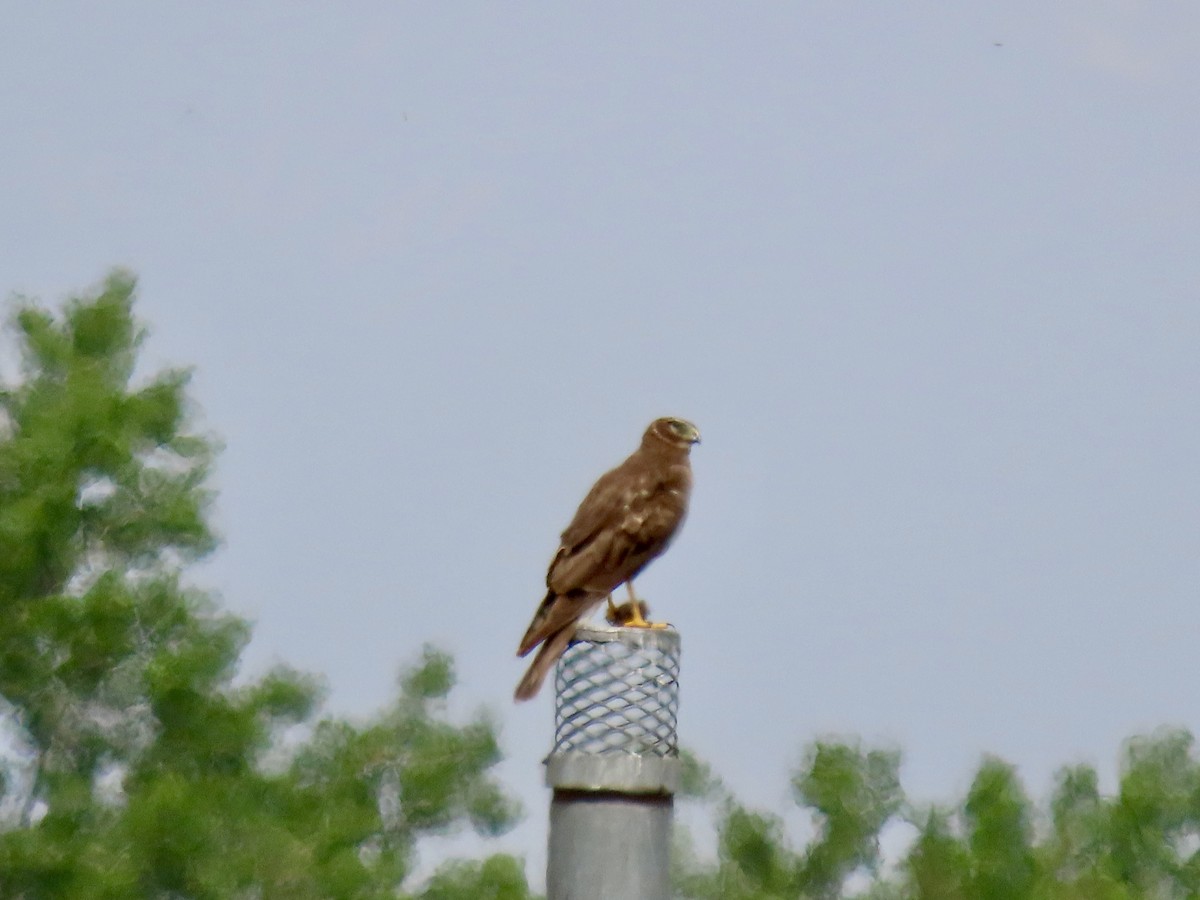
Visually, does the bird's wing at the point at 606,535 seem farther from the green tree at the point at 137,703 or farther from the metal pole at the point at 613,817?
the green tree at the point at 137,703

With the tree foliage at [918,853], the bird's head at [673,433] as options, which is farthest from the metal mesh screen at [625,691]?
the tree foliage at [918,853]

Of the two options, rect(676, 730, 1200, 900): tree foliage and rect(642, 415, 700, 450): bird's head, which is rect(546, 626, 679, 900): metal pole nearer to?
rect(642, 415, 700, 450): bird's head

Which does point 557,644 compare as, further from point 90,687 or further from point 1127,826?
point 1127,826

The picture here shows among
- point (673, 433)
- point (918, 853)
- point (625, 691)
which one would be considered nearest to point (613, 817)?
point (625, 691)

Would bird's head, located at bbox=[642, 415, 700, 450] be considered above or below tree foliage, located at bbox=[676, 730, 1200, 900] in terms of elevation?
below

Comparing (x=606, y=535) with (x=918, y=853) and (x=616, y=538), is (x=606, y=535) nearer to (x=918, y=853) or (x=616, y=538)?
(x=616, y=538)

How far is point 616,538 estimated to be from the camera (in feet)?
19.9

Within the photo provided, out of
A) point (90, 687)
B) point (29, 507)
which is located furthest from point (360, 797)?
point (29, 507)

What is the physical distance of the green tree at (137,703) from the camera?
14.6 m

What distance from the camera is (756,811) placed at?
2030cm

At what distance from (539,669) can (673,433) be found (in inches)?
83.0

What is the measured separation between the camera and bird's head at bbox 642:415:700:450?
22.9ft

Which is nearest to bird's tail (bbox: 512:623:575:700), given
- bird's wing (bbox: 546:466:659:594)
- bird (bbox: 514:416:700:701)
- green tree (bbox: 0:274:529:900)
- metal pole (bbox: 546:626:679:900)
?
bird (bbox: 514:416:700:701)

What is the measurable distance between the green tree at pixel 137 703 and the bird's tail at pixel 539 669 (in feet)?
31.6
